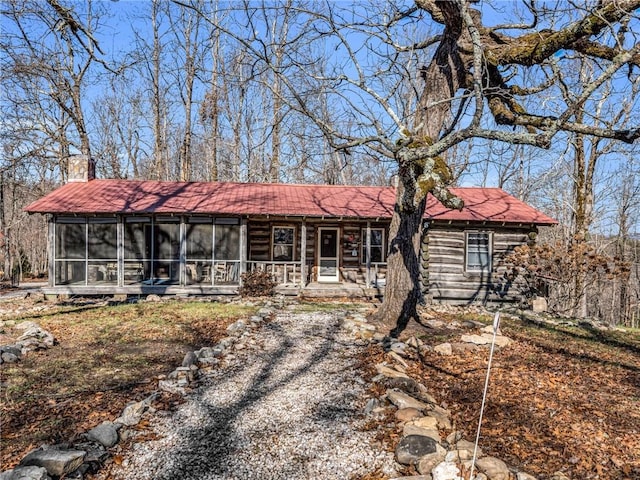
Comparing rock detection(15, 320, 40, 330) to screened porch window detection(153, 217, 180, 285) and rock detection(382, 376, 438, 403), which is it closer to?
screened porch window detection(153, 217, 180, 285)

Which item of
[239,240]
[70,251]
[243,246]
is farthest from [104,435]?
[70,251]

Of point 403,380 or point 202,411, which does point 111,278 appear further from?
point 403,380

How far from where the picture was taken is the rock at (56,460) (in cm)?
349

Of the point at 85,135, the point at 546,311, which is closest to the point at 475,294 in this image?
the point at 546,311

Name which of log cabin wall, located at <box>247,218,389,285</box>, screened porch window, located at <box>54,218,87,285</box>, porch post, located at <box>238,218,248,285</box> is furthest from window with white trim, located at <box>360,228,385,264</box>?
screened porch window, located at <box>54,218,87,285</box>

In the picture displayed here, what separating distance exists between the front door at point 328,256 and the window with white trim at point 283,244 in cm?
121

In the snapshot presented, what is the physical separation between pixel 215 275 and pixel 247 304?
3.43m

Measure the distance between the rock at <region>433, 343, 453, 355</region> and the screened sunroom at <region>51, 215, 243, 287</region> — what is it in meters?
9.15

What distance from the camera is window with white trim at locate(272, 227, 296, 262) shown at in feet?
54.8

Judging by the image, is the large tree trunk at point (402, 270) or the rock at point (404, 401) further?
the large tree trunk at point (402, 270)

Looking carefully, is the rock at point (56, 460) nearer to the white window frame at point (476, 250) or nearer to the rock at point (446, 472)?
the rock at point (446, 472)

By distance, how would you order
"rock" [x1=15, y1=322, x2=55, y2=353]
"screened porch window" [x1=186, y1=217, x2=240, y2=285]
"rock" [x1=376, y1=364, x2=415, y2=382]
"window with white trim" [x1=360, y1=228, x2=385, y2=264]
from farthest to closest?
"window with white trim" [x1=360, y1=228, x2=385, y2=264] → "screened porch window" [x1=186, y1=217, x2=240, y2=285] → "rock" [x1=15, y1=322, x2=55, y2=353] → "rock" [x1=376, y1=364, x2=415, y2=382]

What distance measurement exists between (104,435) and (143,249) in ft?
41.9

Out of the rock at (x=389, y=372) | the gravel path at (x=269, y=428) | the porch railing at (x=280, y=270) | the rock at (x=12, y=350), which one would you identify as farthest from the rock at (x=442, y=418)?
the porch railing at (x=280, y=270)
